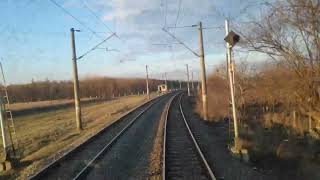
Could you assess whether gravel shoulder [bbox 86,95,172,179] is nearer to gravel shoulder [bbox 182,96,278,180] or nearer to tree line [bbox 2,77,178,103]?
gravel shoulder [bbox 182,96,278,180]

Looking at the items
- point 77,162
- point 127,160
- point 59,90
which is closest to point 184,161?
point 127,160

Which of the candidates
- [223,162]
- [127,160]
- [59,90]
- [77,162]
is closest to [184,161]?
[223,162]

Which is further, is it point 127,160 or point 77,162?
point 77,162

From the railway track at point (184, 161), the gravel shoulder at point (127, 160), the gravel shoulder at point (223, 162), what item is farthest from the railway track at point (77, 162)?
the gravel shoulder at point (223, 162)

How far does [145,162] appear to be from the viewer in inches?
703

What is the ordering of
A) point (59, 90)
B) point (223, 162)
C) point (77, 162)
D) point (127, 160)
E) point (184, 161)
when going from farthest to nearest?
point (59, 90) → point (77, 162) → point (127, 160) → point (184, 161) → point (223, 162)

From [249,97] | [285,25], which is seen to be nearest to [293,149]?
[285,25]

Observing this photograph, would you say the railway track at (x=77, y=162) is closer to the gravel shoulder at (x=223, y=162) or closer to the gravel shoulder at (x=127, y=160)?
the gravel shoulder at (x=127, y=160)

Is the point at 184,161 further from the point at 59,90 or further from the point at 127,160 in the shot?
the point at 59,90

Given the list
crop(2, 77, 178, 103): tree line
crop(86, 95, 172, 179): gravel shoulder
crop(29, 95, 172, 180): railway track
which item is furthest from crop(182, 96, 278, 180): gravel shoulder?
crop(2, 77, 178, 103): tree line

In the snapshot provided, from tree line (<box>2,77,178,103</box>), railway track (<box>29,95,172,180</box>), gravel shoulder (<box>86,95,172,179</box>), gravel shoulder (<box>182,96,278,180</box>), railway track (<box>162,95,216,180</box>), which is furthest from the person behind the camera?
tree line (<box>2,77,178,103</box>)

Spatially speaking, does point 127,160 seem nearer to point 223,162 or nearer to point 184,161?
point 184,161

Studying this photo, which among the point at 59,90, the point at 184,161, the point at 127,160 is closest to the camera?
the point at 184,161

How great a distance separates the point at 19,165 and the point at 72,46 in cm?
1624
